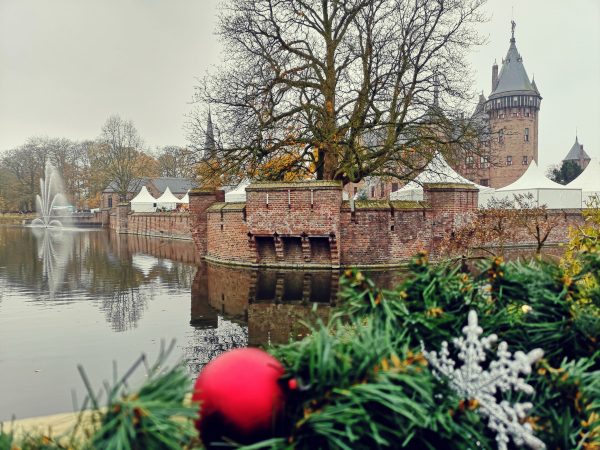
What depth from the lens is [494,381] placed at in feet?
5.85

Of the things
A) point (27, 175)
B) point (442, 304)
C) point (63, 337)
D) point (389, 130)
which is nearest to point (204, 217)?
point (389, 130)

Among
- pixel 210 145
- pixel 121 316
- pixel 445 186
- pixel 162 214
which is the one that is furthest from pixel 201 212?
pixel 162 214

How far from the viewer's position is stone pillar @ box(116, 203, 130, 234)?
45.5m

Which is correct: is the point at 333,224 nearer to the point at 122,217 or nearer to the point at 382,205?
the point at 382,205

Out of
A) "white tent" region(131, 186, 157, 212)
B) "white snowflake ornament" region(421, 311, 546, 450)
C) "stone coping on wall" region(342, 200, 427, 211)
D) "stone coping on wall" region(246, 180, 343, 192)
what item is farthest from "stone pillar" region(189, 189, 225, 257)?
"white tent" region(131, 186, 157, 212)

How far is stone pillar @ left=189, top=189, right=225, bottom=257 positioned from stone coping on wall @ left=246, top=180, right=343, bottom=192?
4.27 meters

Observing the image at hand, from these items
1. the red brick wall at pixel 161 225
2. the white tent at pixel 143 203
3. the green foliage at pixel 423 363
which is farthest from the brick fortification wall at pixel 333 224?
the white tent at pixel 143 203

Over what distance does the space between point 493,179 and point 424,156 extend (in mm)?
42984

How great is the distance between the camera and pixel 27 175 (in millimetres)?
66500

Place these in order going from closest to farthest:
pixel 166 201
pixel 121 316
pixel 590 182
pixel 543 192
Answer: pixel 121 316, pixel 543 192, pixel 590 182, pixel 166 201

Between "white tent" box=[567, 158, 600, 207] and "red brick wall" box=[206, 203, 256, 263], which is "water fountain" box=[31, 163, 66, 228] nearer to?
"red brick wall" box=[206, 203, 256, 263]

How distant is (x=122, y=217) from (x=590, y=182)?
36.1 meters

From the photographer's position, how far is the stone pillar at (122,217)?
45.5 m

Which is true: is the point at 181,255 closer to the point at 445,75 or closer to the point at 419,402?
the point at 445,75
